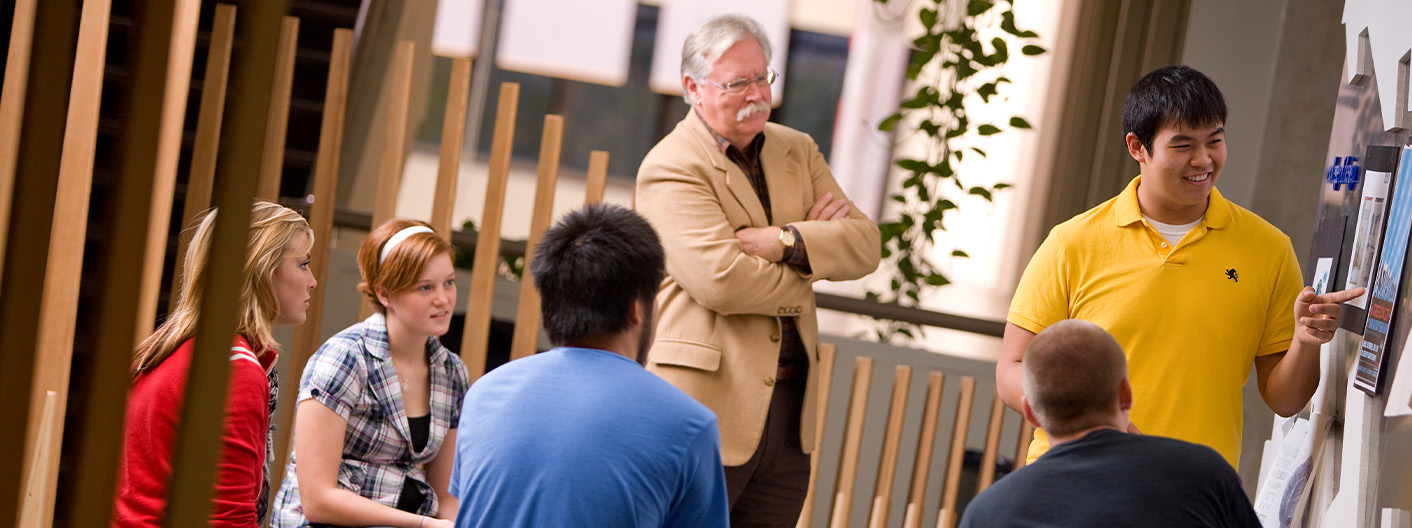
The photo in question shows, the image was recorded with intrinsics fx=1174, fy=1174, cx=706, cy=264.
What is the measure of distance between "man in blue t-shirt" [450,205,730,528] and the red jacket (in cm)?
Result: 45

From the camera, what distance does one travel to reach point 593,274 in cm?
155

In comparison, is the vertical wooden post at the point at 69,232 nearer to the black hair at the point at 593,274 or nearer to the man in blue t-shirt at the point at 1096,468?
the black hair at the point at 593,274

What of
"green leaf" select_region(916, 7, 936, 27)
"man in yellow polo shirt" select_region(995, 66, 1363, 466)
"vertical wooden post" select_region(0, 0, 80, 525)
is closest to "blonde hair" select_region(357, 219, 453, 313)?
"man in yellow polo shirt" select_region(995, 66, 1363, 466)

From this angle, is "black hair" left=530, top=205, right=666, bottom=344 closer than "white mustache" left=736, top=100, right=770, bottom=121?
Yes

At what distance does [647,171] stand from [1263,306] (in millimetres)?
1175

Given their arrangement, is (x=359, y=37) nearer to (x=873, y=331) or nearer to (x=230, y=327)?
(x=873, y=331)

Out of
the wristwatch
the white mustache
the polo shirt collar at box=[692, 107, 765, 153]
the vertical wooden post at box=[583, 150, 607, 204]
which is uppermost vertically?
the white mustache

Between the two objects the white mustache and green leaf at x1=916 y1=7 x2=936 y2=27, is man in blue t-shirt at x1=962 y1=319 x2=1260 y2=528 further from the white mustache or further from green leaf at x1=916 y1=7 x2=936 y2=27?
green leaf at x1=916 y1=7 x2=936 y2=27

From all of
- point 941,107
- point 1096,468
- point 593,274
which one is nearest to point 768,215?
point 593,274

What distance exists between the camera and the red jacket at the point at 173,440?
1737 millimetres

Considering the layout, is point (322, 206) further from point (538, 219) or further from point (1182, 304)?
point (1182, 304)

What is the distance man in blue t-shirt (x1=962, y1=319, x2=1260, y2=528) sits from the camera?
1.35 meters

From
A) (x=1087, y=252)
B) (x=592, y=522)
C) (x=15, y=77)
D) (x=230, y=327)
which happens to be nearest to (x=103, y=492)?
(x=230, y=327)

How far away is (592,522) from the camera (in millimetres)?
1445
